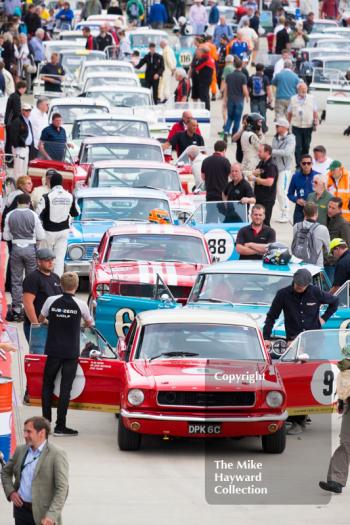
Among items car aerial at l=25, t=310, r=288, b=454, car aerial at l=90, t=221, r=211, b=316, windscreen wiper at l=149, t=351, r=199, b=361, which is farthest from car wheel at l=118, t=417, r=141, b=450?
car aerial at l=90, t=221, r=211, b=316

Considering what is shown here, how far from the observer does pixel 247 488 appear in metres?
12.5

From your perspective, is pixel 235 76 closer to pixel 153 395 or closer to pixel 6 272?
pixel 6 272

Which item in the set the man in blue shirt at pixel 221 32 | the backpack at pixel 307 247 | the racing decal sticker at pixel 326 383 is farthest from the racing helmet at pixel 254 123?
the man in blue shirt at pixel 221 32

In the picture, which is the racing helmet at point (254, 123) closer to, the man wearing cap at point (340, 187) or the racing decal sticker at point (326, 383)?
the man wearing cap at point (340, 187)

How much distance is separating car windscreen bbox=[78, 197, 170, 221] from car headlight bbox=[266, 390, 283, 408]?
845 cm

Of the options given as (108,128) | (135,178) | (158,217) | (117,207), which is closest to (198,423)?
(158,217)

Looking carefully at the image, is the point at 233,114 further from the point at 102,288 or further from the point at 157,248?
the point at 102,288

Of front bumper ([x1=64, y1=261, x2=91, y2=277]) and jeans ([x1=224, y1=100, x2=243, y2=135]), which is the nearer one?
front bumper ([x1=64, y1=261, x2=91, y2=277])

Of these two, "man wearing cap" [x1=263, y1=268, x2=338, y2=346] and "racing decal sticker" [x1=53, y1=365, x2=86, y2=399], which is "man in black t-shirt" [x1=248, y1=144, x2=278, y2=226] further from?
"racing decal sticker" [x1=53, y1=365, x2=86, y2=399]

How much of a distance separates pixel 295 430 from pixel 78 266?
667 centimetres

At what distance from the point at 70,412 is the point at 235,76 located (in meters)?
18.6

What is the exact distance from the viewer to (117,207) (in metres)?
21.7

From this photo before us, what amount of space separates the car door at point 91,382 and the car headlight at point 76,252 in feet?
21.6

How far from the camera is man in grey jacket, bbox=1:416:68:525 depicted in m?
9.77
